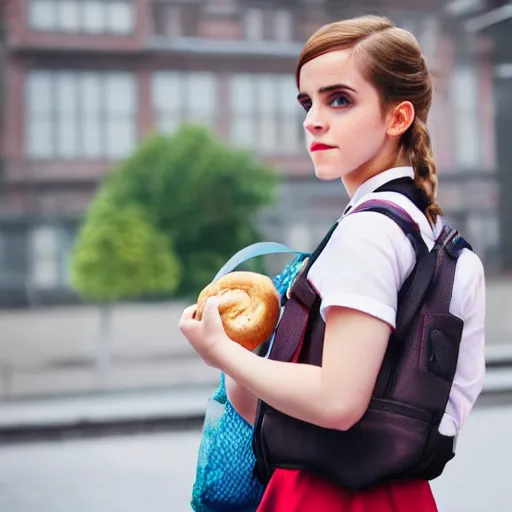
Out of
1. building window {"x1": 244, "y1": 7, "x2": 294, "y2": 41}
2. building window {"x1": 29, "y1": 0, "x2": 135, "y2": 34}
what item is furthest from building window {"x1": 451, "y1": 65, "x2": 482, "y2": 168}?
building window {"x1": 29, "y1": 0, "x2": 135, "y2": 34}

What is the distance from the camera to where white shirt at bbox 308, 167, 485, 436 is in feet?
4.61

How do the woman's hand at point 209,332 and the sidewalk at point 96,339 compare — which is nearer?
the woman's hand at point 209,332

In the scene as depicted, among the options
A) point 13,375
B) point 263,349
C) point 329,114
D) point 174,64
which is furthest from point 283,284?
→ point 174,64

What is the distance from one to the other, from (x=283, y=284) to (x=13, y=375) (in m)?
22.6

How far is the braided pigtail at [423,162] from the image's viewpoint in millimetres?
1593

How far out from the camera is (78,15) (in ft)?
85.0

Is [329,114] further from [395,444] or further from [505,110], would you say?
[505,110]

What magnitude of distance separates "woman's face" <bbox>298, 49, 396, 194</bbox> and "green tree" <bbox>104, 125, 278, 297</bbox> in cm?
1896

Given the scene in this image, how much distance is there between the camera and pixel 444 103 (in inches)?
1088

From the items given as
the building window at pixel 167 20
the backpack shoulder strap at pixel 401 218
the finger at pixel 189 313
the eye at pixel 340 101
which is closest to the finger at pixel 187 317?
the finger at pixel 189 313

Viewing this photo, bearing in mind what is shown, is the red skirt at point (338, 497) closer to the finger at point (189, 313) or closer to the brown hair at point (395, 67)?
the finger at point (189, 313)

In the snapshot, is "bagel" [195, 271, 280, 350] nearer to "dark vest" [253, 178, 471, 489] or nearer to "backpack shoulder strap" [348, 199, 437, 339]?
"dark vest" [253, 178, 471, 489]

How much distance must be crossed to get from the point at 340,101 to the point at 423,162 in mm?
202

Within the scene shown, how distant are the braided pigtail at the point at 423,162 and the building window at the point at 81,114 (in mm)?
25027
